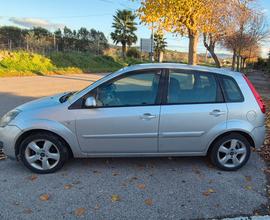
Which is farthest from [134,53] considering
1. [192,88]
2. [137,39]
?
[192,88]

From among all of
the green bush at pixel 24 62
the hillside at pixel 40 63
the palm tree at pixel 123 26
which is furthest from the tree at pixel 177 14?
the palm tree at pixel 123 26

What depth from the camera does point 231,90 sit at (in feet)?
14.1

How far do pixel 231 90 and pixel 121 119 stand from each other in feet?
5.39

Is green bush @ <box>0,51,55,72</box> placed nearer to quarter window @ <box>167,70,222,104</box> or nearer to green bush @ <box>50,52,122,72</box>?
green bush @ <box>50,52,122,72</box>

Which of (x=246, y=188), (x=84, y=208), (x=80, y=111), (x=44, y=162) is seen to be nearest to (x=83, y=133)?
(x=80, y=111)

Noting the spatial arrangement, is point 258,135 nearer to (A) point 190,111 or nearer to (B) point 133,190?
(A) point 190,111

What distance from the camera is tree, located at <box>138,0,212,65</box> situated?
1020cm

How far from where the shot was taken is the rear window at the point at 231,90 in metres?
4.27

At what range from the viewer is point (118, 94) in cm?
433

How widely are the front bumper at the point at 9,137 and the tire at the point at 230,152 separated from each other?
9.26 feet

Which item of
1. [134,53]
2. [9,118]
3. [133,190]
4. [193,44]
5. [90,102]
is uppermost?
[134,53]

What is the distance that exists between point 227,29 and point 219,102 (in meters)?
11.9

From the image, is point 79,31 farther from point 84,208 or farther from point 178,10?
point 84,208

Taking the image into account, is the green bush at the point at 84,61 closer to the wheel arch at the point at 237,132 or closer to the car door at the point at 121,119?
the car door at the point at 121,119
